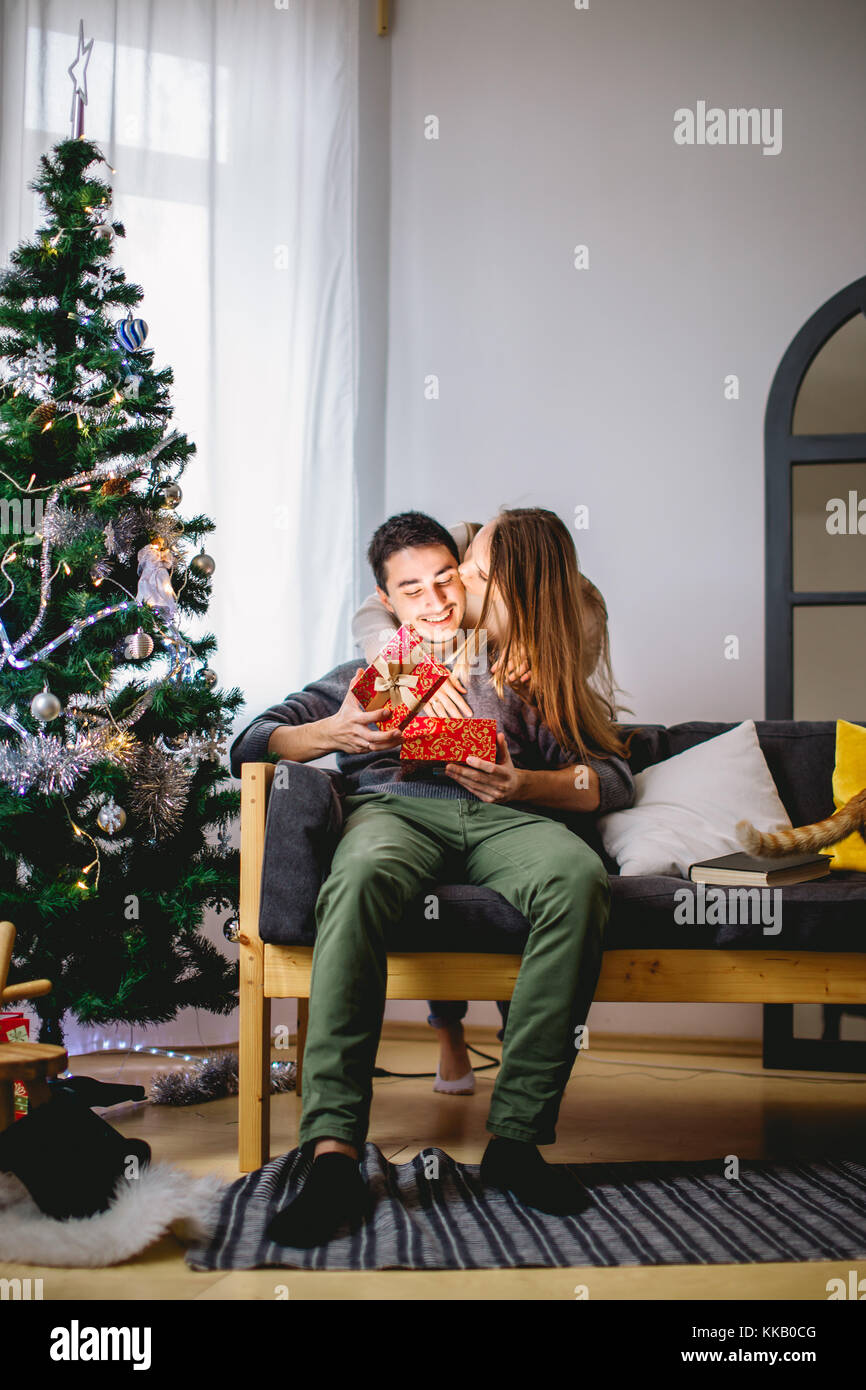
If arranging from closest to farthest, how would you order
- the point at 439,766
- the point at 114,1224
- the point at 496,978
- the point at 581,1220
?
1. the point at 114,1224
2. the point at 581,1220
3. the point at 496,978
4. the point at 439,766

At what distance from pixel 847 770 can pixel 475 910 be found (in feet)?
2.92

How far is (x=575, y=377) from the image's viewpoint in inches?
112

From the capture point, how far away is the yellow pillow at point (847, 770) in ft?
6.46

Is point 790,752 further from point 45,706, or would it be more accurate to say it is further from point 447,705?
point 45,706

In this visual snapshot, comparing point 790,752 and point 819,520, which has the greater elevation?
point 819,520

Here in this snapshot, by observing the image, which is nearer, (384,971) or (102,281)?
(384,971)

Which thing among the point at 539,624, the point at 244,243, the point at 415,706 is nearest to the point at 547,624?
the point at 539,624

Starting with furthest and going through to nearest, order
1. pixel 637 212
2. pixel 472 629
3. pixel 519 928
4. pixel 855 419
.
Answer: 1. pixel 637 212
2. pixel 855 419
3. pixel 472 629
4. pixel 519 928

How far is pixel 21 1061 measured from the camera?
1510 millimetres

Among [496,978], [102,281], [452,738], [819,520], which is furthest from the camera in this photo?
[819,520]

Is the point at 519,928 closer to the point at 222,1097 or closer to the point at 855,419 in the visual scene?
the point at 222,1097

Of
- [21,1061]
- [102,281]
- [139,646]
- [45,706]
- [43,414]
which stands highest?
[102,281]

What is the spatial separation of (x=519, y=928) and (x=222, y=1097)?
906mm

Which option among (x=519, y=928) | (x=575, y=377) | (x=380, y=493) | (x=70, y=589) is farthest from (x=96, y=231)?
(x=519, y=928)
